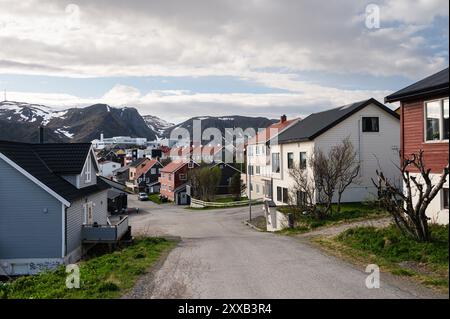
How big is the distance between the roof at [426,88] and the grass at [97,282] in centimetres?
1091

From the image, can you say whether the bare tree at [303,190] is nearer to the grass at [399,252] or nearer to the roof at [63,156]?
the grass at [399,252]

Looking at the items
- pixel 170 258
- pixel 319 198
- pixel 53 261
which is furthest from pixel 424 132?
pixel 53 261

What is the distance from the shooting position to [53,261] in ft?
66.4

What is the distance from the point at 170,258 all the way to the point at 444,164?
32.5ft

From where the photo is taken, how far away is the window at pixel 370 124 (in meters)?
31.8

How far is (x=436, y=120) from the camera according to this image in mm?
15336

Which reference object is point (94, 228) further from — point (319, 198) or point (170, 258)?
point (319, 198)

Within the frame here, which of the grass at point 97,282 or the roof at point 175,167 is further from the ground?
the roof at point 175,167

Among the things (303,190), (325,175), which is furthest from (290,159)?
(325,175)

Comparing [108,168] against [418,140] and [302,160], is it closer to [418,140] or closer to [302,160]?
[302,160]

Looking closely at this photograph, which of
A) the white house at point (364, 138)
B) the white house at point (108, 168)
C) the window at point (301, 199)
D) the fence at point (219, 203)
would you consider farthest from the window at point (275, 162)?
the white house at point (108, 168)

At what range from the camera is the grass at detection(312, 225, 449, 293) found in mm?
10766

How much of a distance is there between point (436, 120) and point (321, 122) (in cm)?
1844

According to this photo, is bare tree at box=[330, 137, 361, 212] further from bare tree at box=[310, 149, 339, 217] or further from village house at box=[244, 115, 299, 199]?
village house at box=[244, 115, 299, 199]
